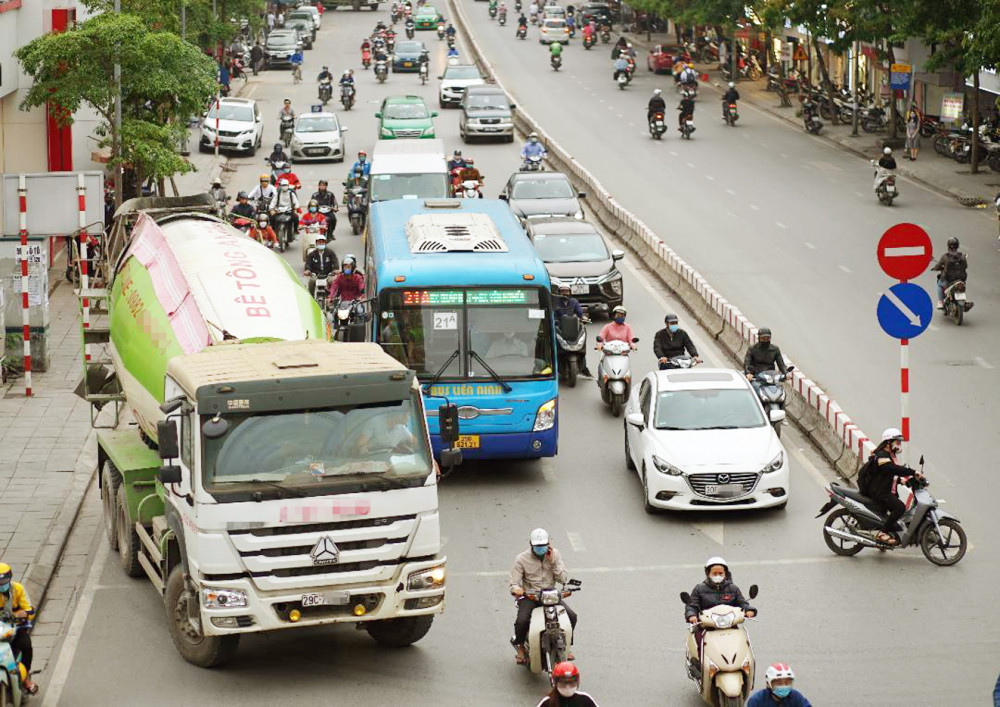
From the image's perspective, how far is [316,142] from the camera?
1986 inches

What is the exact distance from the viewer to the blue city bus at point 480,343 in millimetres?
20297

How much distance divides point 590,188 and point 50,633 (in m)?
29.9

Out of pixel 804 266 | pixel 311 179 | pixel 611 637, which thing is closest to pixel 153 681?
pixel 611 637

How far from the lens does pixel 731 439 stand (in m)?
19.3

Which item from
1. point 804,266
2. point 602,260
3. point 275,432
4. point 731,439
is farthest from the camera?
point 804,266

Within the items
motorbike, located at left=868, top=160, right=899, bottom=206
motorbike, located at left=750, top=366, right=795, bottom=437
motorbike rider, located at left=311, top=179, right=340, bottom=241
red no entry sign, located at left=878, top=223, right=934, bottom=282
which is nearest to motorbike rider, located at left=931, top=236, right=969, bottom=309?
motorbike, located at left=750, top=366, right=795, bottom=437

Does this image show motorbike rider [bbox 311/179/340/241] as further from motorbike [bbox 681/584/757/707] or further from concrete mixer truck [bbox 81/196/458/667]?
Result: motorbike [bbox 681/584/757/707]

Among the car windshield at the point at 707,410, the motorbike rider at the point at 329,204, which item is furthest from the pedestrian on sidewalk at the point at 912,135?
the car windshield at the point at 707,410

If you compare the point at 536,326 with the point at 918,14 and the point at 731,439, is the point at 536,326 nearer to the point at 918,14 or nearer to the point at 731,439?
the point at 731,439

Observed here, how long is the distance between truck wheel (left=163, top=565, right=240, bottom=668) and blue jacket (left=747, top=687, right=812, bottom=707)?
463 cm

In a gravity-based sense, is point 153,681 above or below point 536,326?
below

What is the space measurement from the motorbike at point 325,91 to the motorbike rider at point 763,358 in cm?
4526

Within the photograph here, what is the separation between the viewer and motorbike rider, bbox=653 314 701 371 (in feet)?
78.2

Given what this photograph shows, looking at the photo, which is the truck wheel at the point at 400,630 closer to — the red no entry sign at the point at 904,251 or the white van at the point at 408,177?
the red no entry sign at the point at 904,251
